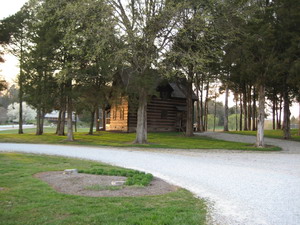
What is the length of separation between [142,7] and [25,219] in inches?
742

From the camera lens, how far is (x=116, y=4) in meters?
22.4

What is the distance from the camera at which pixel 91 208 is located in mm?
5789

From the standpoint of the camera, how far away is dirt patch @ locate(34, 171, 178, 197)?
732 centimetres

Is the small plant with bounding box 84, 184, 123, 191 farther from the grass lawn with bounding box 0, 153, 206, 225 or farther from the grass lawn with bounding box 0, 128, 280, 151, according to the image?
the grass lawn with bounding box 0, 128, 280, 151

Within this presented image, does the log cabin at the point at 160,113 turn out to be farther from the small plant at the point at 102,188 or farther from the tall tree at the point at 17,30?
the small plant at the point at 102,188

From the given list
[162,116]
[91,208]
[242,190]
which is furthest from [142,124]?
[91,208]

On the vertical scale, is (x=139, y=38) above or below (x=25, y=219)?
above

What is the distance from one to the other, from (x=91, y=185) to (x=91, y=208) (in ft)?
7.65

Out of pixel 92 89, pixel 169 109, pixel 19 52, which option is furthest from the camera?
pixel 169 109

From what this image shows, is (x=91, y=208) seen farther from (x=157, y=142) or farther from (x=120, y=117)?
(x=120, y=117)

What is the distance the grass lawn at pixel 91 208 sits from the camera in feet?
16.7

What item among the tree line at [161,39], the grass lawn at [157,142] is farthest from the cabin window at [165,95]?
the tree line at [161,39]

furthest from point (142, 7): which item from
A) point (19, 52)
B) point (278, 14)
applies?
point (19, 52)

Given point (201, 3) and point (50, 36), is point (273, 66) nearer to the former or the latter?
point (201, 3)
